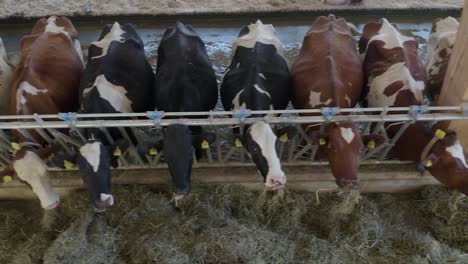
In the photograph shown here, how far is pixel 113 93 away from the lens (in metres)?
3.82

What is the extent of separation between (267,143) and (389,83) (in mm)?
1530

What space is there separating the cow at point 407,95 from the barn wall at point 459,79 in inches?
8.9

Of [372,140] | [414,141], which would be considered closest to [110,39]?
[372,140]

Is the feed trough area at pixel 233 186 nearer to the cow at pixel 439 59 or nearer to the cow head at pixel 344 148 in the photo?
the cow head at pixel 344 148

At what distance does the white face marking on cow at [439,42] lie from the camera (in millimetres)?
4312

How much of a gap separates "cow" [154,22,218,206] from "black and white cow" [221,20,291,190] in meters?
0.29

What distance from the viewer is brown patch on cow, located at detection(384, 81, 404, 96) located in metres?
3.80

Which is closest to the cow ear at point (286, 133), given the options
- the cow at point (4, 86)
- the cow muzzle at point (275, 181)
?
the cow muzzle at point (275, 181)

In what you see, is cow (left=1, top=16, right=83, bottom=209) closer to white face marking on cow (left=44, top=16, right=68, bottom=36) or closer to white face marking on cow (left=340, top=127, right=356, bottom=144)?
white face marking on cow (left=44, top=16, right=68, bottom=36)

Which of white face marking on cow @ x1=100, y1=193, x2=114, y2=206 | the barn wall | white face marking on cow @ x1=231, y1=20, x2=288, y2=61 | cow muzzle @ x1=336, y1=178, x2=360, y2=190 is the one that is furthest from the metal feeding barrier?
white face marking on cow @ x1=231, y1=20, x2=288, y2=61

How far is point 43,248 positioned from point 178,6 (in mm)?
4294

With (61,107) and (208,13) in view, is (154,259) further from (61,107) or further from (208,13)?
(208,13)

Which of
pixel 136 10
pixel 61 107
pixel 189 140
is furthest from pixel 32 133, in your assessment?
pixel 136 10

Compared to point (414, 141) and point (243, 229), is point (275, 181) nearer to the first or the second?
point (243, 229)
